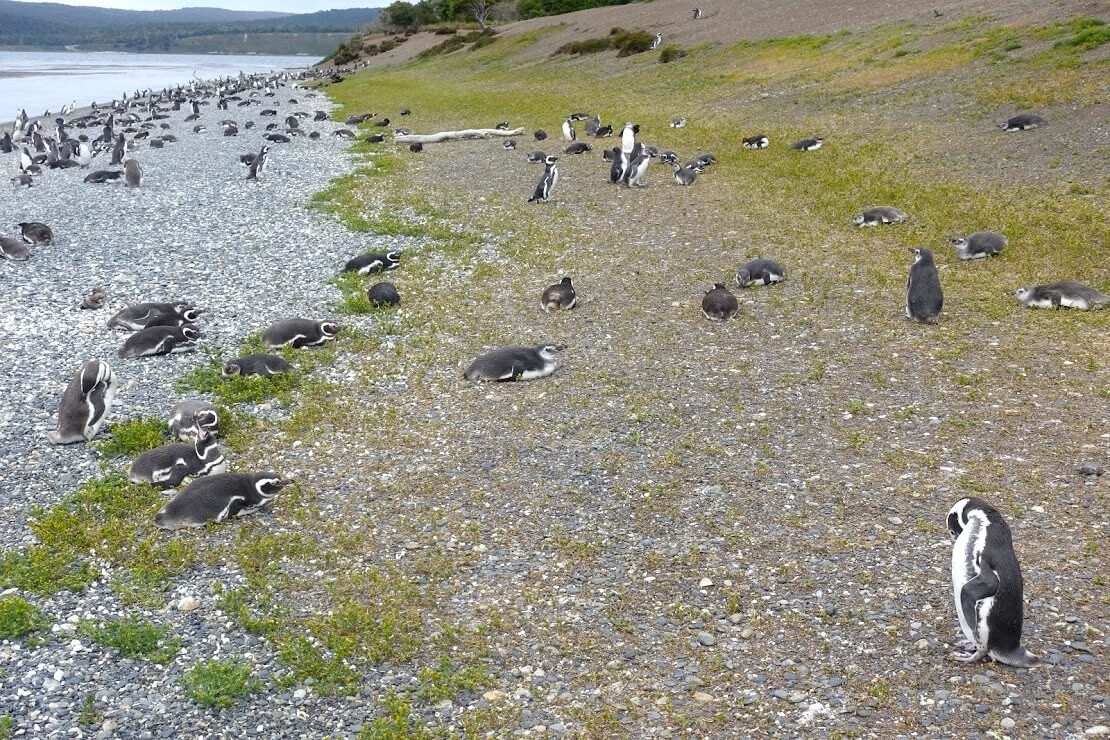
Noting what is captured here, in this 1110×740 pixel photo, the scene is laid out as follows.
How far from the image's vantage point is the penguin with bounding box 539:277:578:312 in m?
13.0

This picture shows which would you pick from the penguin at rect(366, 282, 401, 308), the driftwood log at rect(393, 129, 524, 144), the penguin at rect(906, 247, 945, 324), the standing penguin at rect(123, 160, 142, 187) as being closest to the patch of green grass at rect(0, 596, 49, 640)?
the penguin at rect(366, 282, 401, 308)

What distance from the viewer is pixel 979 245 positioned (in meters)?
14.0

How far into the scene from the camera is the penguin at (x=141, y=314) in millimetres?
12875

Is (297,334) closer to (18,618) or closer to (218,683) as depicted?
(18,618)

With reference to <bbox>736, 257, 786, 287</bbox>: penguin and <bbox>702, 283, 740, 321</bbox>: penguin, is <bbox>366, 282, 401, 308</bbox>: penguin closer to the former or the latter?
<bbox>702, 283, 740, 321</bbox>: penguin

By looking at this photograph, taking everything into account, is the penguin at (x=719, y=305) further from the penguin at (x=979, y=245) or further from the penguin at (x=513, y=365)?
the penguin at (x=979, y=245)

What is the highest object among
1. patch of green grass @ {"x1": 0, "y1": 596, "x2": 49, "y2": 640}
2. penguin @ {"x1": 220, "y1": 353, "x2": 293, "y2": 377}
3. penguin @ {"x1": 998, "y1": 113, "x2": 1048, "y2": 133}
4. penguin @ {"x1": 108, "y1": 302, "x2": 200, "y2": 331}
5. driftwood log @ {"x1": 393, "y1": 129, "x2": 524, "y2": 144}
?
penguin @ {"x1": 998, "y1": 113, "x2": 1048, "y2": 133}

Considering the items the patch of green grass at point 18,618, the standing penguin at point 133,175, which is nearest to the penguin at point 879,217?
the patch of green grass at point 18,618

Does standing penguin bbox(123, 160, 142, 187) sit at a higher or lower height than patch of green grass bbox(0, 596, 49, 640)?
higher

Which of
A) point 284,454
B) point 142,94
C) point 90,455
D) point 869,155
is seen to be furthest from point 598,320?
point 142,94

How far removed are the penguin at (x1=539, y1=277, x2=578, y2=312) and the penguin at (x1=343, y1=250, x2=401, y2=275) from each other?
3936 mm

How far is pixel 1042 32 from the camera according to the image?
1053 inches

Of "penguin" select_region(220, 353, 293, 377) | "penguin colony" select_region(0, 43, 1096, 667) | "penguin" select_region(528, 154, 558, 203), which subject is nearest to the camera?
"penguin colony" select_region(0, 43, 1096, 667)

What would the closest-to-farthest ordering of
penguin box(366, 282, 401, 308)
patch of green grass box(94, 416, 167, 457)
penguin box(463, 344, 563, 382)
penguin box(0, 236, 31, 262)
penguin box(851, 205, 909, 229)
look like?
patch of green grass box(94, 416, 167, 457), penguin box(463, 344, 563, 382), penguin box(366, 282, 401, 308), penguin box(851, 205, 909, 229), penguin box(0, 236, 31, 262)
